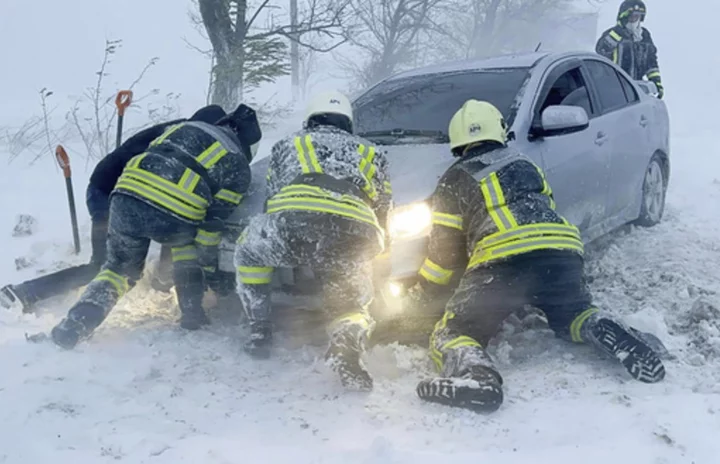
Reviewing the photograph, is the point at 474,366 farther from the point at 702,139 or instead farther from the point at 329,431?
the point at 702,139

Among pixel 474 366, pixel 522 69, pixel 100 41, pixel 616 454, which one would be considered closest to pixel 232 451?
pixel 474 366

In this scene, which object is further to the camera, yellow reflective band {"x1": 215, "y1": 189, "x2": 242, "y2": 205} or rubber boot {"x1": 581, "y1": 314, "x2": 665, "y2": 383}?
yellow reflective band {"x1": 215, "y1": 189, "x2": 242, "y2": 205}

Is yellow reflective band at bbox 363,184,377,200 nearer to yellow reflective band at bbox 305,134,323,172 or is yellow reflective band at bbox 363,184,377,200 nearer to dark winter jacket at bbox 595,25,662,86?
yellow reflective band at bbox 305,134,323,172

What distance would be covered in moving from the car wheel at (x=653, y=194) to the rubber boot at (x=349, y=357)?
3.73m

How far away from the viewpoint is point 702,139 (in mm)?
14734

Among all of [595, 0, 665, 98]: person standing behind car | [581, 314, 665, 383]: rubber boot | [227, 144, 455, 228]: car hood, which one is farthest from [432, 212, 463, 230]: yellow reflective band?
[595, 0, 665, 98]: person standing behind car

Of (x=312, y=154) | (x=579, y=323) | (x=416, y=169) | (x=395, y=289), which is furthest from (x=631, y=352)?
(x=312, y=154)

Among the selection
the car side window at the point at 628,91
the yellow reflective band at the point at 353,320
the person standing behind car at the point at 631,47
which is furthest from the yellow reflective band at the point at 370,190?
the person standing behind car at the point at 631,47

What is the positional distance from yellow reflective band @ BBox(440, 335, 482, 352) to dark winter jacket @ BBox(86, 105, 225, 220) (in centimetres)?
232

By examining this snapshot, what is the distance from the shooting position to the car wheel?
6102 millimetres

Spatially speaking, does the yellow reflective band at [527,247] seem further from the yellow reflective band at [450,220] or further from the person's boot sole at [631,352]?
the person's boot sole at [631,352]

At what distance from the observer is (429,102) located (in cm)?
490

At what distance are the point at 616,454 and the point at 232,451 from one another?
1465 millimetres

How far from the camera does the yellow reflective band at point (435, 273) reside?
144 inches
